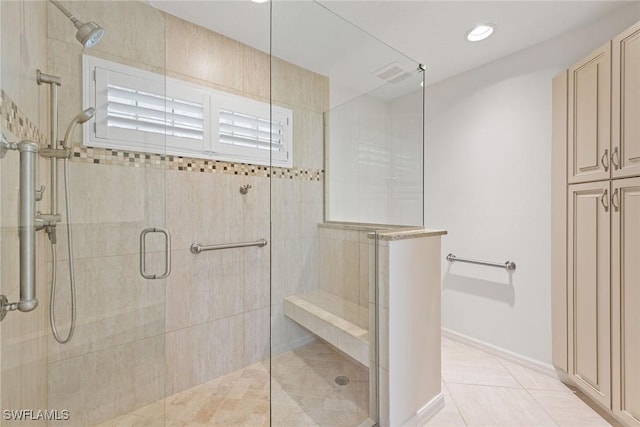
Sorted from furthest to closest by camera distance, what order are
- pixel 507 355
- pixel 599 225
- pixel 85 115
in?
pixel 507 355 → pixel 599 225 → pixel 85 115

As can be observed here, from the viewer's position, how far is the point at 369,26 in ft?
6.27

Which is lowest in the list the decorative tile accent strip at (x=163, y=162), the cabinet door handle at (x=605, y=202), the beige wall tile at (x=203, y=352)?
the beige wall tile at (x=203, y=352)

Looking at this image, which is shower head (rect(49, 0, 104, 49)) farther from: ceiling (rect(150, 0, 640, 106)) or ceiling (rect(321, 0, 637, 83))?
ceiling (rect(321, 0, 637, 83))

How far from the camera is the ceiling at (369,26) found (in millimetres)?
1381

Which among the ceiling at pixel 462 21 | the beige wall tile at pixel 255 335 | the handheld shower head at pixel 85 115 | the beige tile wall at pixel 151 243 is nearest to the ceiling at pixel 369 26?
the ceiling at pixel 462 21

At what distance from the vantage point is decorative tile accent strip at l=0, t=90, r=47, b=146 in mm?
765

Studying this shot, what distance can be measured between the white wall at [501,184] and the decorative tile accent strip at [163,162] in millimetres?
1753

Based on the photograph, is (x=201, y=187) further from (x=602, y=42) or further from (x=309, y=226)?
(x=602, y=42)

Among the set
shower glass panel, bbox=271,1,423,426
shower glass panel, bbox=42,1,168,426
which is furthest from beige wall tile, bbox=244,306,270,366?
shower glass panel, bbox=271,1,423,426

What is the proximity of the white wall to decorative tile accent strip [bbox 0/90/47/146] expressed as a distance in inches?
111

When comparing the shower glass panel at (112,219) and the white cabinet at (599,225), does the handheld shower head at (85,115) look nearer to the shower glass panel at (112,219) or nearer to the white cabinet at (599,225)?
the shower glass panel at (112,219)

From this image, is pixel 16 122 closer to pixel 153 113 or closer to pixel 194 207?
pixel 153 113

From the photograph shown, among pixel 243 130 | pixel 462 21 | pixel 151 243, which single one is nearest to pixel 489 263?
pixel 462 21

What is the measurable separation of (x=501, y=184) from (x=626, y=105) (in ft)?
3.00
